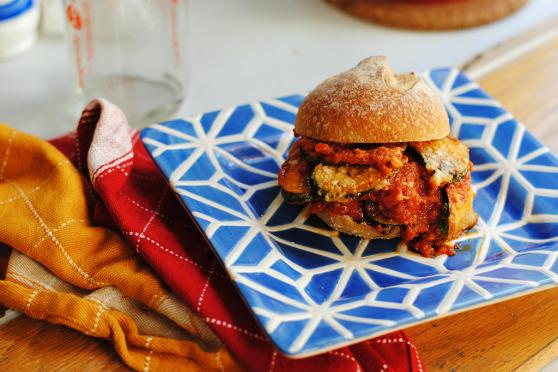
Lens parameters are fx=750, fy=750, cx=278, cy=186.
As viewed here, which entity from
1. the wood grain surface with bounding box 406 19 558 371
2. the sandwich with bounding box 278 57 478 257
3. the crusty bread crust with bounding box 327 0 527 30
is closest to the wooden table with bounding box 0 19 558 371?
the wood grain surface with bounding box 406 19 558 371

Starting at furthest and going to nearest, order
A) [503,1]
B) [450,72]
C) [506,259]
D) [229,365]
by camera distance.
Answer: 1. [503,1]
2. [450,72]
3. [506,259]
4. [229,365]

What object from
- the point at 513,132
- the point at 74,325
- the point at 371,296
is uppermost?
the point at 513,132

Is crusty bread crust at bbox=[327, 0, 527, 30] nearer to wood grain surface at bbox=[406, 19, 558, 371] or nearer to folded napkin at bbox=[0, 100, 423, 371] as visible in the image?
folded napkin at bbox=[0, 100, 423, 371]

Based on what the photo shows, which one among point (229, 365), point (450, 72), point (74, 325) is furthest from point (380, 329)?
point (450, 72)

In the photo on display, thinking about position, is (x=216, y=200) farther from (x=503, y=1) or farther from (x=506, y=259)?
(x=503, y=1)

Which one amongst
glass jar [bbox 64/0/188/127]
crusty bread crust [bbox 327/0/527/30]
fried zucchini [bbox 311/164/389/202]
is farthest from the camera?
crusty bread crust [bbox 327/0/527/30]

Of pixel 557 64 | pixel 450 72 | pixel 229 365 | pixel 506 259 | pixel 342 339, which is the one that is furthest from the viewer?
pixel 557 64

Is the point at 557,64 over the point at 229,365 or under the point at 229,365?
over
